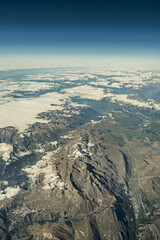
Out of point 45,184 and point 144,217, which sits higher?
point 45,184

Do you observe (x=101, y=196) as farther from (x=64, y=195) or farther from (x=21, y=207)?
(x=21, y=207)

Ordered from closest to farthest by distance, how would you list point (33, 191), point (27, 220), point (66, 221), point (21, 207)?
point (66, 221)
point (27, 220)
point (21, 207)
point (33, 191)

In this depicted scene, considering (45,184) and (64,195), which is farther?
(45,184)

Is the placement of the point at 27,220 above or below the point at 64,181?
below

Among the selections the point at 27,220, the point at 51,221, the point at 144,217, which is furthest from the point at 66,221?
the point at 144,217

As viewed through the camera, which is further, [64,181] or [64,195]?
[64,181]

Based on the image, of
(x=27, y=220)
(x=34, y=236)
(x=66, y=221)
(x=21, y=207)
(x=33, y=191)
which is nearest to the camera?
(x=34, y=236)

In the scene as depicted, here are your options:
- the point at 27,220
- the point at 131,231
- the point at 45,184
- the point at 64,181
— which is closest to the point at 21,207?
the point at 27,220

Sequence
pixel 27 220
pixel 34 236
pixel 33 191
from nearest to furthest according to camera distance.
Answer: pixel 34 236 < pixel 27 220 < pixel 33 191

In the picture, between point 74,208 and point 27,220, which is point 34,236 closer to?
point 27,220
